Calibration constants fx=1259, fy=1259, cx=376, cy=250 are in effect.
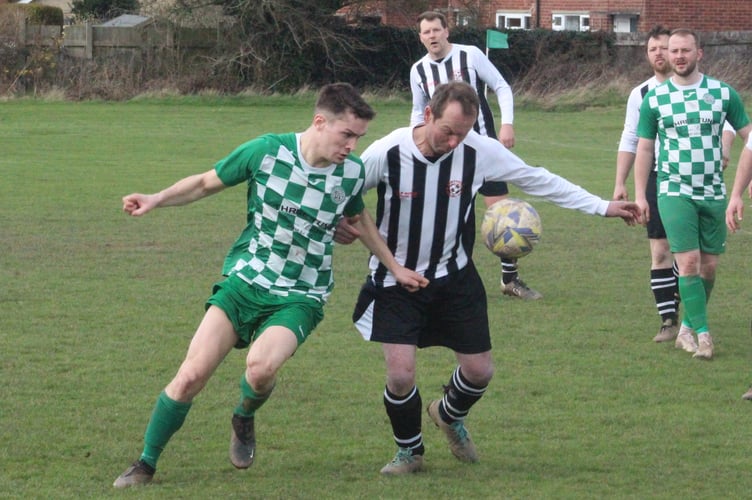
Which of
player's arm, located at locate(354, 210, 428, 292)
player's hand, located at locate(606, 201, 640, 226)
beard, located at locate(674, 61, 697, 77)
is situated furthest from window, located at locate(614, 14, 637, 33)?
player's arm, located at locate(354, 210, 428, 292)

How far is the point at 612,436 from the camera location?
20.0 feet

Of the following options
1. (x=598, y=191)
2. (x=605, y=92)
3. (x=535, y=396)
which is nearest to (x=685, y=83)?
(x=535, y=396)

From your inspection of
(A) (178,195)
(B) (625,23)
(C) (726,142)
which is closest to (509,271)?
(C) (726,142)

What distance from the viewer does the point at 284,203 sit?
528 centimetres

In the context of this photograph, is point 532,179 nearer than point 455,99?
No

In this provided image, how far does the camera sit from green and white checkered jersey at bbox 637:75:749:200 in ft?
25.2

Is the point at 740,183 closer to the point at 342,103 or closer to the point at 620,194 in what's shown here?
the point at 620,194

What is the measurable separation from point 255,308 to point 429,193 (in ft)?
2.95

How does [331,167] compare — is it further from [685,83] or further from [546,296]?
[546,296]

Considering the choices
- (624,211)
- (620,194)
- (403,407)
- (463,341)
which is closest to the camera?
(403,407)

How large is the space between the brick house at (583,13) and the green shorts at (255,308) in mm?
28745

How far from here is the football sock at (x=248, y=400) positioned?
17.6 ft

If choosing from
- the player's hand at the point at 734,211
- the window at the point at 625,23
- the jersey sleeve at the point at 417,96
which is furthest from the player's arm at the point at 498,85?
the window at the point at 625,23

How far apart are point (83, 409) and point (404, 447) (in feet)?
6.16
